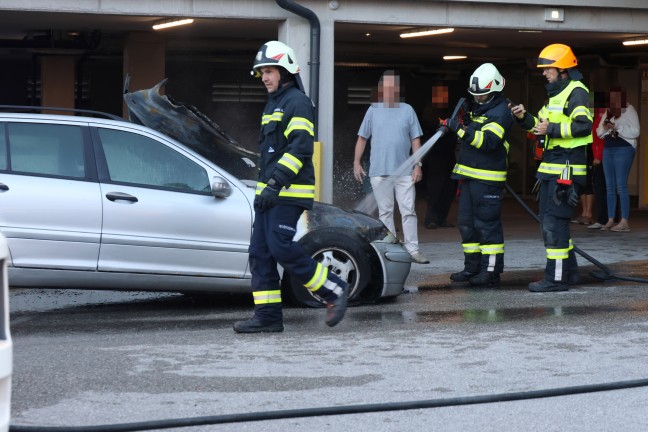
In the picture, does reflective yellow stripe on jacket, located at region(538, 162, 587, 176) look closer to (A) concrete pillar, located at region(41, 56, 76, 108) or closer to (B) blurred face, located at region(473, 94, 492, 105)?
(B) blurred face, located at region(473, 94, 492, 105)

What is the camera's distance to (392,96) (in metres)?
11.0

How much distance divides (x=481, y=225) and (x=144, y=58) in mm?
8841

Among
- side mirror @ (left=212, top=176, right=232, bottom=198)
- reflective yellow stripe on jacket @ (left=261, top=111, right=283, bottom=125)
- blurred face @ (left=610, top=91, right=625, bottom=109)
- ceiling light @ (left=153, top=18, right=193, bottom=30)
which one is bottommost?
side mirror @ (left=212, top=176, right=232, bottom=198)

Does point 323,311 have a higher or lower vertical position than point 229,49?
lower

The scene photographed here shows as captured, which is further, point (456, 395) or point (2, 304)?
point (456, 395)

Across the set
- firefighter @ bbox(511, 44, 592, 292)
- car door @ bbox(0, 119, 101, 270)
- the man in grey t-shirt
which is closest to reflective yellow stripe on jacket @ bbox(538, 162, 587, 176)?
firefighter @ bbox(511, 44, 592, 292)

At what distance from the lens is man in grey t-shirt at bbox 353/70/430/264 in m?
10.9

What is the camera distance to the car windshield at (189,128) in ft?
30.2

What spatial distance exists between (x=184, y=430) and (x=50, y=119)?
371cm

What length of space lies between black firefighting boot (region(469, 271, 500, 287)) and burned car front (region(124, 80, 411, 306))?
4.33ft

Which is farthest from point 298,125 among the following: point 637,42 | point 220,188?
point 637,42

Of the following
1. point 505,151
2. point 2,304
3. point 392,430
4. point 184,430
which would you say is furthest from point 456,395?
point 505,151

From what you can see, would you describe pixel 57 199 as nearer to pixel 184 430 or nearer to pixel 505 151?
pixel 184 430

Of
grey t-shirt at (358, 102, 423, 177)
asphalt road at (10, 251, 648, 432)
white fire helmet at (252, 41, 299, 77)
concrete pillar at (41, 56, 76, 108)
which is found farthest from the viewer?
concrete pillar at (41, 56, 76, 108)
